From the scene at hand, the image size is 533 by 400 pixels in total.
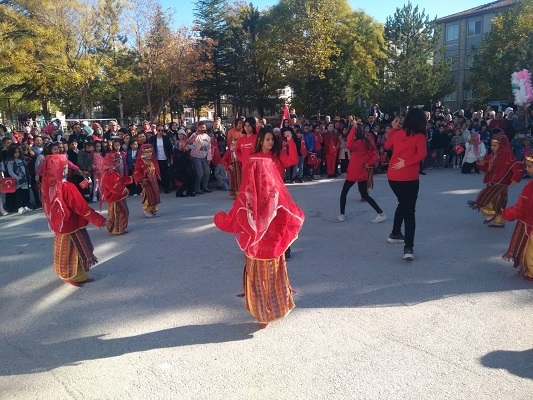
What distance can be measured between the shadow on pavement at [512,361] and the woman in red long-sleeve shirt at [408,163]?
2197 millimetres

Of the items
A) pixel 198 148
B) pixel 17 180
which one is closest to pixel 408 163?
pixel 198 148

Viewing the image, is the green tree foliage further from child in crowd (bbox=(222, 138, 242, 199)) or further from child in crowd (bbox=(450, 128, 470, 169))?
child in crowd (bbox=(222, 138, 242, 199))

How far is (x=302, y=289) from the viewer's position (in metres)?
4.89

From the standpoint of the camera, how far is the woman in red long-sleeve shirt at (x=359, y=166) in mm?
7547

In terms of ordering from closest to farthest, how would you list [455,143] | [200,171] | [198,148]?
1. [198,148]
2. [200,171]
3. [455,143]

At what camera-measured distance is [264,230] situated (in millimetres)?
3766

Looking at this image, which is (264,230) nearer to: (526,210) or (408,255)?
(408,255)

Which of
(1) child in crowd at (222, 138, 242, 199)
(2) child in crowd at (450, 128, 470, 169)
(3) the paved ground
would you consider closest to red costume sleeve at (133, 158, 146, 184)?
(3) the paved ground

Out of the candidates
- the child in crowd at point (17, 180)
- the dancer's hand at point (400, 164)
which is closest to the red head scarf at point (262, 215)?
the dancer's hand at point (400, 164)

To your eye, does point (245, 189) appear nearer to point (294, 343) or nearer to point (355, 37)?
point (294, 343)

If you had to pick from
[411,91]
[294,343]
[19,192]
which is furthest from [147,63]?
[294,343]

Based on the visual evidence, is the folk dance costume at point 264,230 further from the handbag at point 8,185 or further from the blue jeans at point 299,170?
the blue jeans at point 299,170

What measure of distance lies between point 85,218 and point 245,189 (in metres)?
2.23

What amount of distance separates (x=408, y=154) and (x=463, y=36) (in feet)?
148
